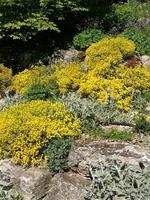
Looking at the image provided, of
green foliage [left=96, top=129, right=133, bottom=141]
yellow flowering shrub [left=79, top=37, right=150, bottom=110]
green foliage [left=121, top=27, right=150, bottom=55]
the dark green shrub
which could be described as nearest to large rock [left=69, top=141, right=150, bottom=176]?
green foliage [left=96, top=129, right=133, bottom=141]

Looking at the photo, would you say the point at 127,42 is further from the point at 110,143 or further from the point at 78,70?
the point at 110,143

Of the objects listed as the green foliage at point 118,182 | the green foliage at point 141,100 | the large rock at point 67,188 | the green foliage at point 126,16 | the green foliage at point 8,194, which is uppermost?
the green foliage at point 126,16

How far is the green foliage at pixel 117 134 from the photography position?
11.0m

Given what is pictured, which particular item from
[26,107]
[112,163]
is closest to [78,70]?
[26,107]

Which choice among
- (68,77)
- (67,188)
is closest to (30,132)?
(67,188)

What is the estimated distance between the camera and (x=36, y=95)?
509 inches

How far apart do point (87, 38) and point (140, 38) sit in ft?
5.78

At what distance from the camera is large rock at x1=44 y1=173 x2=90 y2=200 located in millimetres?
9977

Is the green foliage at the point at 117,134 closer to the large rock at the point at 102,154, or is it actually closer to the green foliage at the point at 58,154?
the large rock at the point at 102,154

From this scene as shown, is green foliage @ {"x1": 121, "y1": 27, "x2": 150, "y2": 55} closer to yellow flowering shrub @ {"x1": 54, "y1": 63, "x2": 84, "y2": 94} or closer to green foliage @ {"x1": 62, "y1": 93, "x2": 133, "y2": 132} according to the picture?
yellow flowering shrub @ {"x1": 54, "y1": 63, "x2": 84, "y2": 94}

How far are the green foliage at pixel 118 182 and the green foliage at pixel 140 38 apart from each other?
6.01 metres

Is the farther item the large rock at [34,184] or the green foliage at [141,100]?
the green foliage at [141,100]

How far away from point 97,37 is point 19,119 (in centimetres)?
573

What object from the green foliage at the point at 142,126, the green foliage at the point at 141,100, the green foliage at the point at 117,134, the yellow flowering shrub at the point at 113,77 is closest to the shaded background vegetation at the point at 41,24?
the yellow flowering shrub at the point at 113,77
